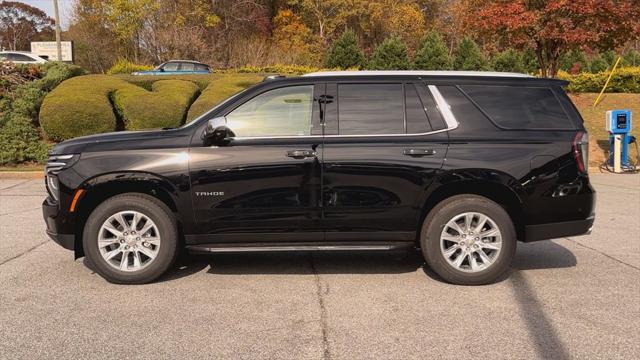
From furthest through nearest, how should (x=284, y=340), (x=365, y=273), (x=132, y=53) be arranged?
(x=132, y=53)
(x=365, y=273)
(x=284, y=340)

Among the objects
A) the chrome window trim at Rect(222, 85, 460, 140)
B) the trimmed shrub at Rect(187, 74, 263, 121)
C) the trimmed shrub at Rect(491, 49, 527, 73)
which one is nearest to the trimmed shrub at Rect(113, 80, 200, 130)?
the trimmed shrub at Rect(187, 74, 263, 121)

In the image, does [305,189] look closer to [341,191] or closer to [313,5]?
[341,191]

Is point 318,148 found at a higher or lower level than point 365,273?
higher

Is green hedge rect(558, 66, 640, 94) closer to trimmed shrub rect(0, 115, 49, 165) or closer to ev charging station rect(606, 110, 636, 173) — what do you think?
ev charging station rect(606, 110, 636, 173)

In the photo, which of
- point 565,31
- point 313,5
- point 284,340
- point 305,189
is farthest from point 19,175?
point 313,5

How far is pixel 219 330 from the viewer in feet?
13.2

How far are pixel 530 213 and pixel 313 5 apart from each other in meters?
41.9

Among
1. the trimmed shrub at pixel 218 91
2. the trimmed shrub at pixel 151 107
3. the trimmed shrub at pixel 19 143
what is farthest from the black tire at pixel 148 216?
the trimmed shrub at pixel 19 143

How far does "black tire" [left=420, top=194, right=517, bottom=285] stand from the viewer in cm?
489

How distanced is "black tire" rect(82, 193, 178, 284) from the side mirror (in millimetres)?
715

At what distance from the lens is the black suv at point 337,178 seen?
4.86 metres

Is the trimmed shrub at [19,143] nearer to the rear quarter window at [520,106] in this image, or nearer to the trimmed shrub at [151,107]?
the trimmed shrub at [151,107]

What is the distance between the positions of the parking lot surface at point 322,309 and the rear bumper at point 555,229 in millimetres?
450

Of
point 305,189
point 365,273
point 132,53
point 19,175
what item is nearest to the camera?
point 305,189
